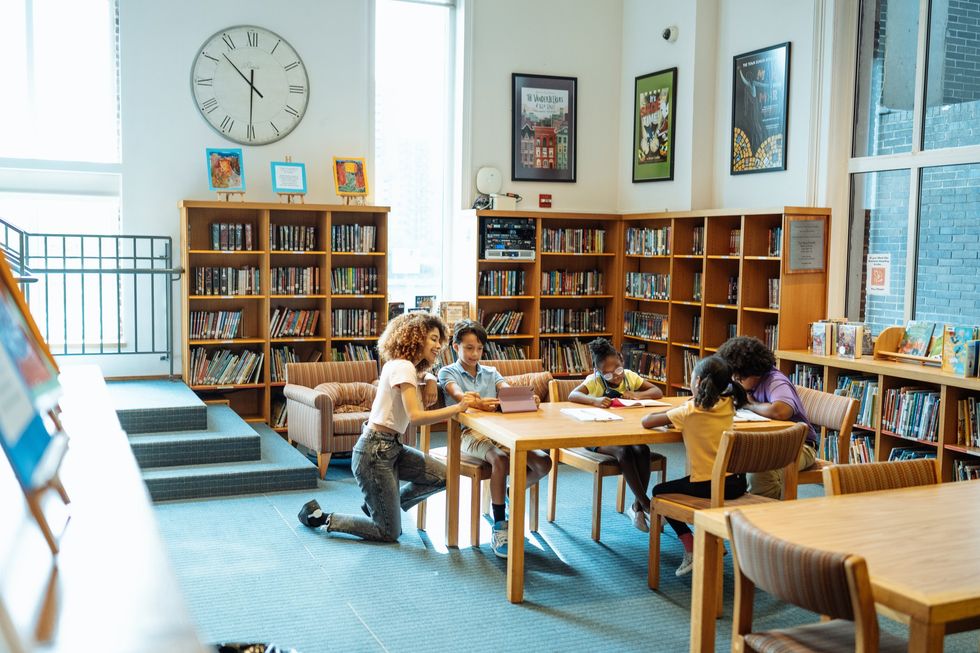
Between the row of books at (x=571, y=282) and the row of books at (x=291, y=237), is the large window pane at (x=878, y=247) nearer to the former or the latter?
the row of books at (x=571, y=282)

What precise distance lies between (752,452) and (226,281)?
16.1 feet

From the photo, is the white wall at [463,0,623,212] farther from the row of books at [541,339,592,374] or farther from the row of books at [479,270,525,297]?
the row of books at [541,339,592,374]

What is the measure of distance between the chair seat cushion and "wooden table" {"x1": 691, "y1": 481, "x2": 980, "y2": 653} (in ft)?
0.70

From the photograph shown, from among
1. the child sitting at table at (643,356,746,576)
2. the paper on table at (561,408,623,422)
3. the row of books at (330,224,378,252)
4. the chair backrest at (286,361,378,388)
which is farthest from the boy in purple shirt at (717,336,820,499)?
the row of books at (330,224,378,252)

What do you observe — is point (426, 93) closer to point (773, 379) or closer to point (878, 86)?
point (878, 86)

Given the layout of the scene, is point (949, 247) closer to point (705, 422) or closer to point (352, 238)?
point (705, 422)

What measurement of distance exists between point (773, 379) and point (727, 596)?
3.99ft

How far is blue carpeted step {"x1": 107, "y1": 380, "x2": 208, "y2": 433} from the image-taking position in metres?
6.30

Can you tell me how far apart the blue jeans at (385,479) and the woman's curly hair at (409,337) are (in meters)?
0.43

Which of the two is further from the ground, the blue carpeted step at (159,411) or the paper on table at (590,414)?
the paper on table at (590,414)

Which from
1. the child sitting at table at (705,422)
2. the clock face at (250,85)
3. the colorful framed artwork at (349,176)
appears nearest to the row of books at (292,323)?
the colorful framed artwork at (349,176)

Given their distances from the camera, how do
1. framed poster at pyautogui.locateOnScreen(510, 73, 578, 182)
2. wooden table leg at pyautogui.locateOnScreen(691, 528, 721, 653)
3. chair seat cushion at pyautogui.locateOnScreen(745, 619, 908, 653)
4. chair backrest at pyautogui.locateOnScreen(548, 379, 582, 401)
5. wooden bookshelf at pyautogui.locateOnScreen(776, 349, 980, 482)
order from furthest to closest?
framed poster at pyautogui.locateOnScreen(510, 73, 578, 182) → wooden bookshelf at pyautogui.locateOnScreen(776, 349, 980, 482) → chair backrest at pyautogui.locateOnScreen(548, 379, 582, 401) → wooden table leg at pyautogui.locateOnScreen(691, 528, 721, 653) → chair seat cushion at pyautogui.locateOnScreen(745, 619, 908, 653)

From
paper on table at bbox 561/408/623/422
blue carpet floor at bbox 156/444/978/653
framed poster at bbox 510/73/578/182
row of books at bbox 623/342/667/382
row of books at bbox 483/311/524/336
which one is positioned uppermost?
framed poster at bbox 510/73/578/182

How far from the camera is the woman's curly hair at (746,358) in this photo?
496cm
